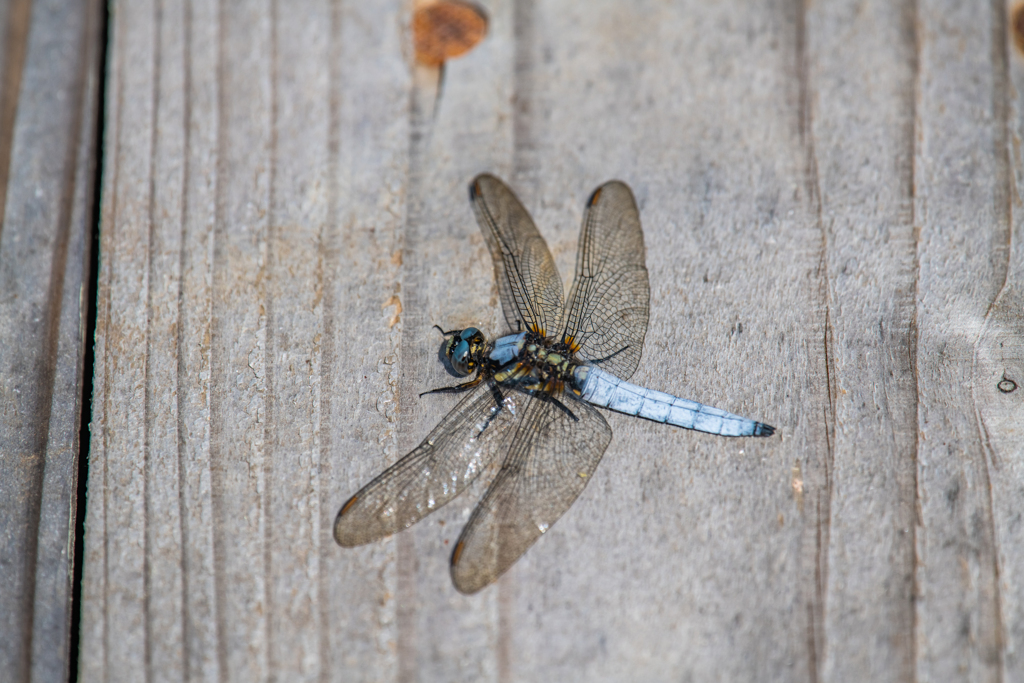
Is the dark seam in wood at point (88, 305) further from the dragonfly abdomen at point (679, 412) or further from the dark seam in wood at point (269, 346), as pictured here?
the dragonfly abdomen at point (679, 412)

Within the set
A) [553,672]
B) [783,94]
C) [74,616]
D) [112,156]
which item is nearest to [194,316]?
[112,156]

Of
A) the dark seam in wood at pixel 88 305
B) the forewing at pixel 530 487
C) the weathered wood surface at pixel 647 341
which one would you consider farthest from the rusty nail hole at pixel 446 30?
the forewing at pixel 530 487

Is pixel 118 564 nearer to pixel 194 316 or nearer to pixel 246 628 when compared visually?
pixel 246 628

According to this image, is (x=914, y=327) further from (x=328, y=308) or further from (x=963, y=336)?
(x=328, y=308)

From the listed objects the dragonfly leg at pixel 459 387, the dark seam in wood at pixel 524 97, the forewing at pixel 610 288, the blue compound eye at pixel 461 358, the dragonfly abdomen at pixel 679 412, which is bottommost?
the dragonfly abdomen at pixel 679 412

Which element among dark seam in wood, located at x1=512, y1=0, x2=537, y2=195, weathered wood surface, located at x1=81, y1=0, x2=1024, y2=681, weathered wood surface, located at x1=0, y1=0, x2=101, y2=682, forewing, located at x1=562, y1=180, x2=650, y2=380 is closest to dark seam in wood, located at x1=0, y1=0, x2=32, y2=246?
weathered wood surface, located at x1=0, y1=0, x2=101, y2=682

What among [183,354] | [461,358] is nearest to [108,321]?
[183,354]

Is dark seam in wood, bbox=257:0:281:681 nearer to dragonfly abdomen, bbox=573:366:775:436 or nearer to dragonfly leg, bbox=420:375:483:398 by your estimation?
dragonfly leg, bbox=420:375:483:398
